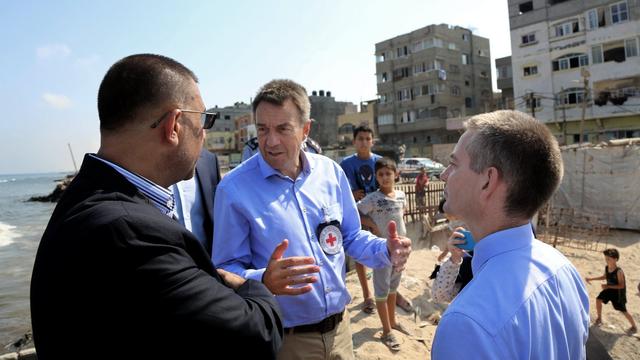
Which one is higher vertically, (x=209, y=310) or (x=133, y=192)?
(x=133, y=192)

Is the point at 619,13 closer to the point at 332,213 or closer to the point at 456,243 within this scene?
the point at 456,243

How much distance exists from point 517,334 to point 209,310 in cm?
98

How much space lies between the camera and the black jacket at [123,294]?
118 centimetres

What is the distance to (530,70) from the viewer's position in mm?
37094

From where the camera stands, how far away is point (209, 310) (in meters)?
1.27

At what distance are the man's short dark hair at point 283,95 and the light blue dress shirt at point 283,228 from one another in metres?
0.38

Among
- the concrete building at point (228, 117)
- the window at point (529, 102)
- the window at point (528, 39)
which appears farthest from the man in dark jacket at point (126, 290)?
the concrete building at point (228, 117)

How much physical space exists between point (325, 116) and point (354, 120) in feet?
30.0

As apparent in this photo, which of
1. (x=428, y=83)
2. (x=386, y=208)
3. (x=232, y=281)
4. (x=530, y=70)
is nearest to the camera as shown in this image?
(x=232, y=281)

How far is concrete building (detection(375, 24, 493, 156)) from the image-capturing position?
154ft

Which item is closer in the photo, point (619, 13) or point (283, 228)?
point (283, 228)

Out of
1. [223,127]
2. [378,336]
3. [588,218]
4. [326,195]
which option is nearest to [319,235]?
[326,195]

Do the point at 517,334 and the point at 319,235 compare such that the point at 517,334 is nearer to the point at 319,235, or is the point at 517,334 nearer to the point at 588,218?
the point at 319,235

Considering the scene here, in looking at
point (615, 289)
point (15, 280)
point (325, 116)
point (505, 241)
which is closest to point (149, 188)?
point (505, 241)
